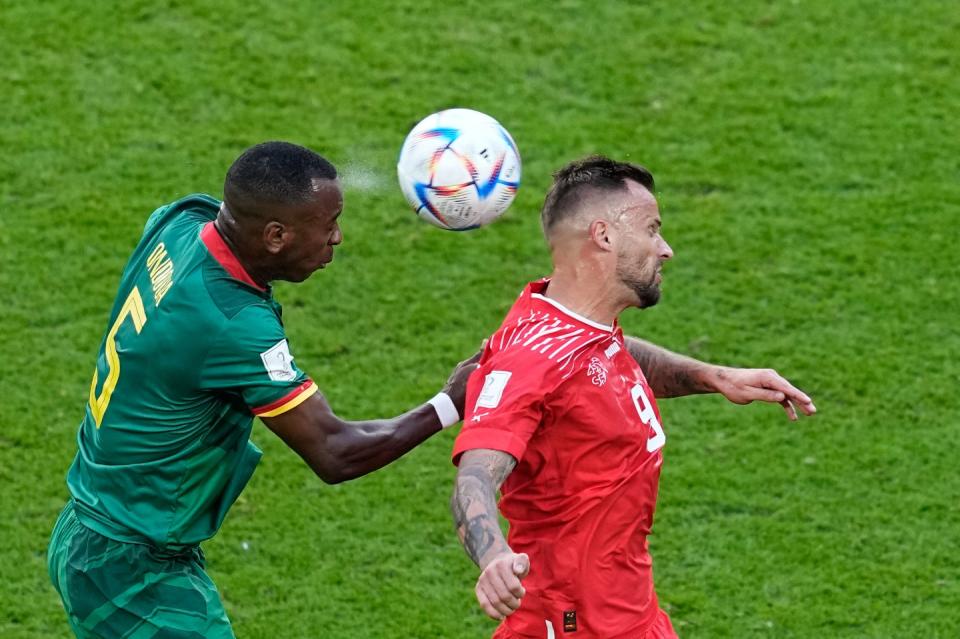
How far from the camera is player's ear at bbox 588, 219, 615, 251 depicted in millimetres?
5160

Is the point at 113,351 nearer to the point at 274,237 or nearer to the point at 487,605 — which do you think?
the point at 274,237

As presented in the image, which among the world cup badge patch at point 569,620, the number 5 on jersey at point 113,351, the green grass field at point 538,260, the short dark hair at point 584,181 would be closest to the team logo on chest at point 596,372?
the short dark hair at point 584,181

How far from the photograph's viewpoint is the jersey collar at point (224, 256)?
5184 mm

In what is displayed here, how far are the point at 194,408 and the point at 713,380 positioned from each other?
6.13 ft

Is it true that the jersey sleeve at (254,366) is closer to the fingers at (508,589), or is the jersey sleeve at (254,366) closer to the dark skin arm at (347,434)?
the dark skin arm at (347,434)

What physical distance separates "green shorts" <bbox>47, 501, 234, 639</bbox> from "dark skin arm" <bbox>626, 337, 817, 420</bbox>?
1816 millimetres

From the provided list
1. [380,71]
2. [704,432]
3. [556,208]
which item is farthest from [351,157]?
[556,208]

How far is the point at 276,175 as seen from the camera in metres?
5.18

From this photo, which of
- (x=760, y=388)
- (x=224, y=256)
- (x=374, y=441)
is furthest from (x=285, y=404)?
(x=760, y=388)

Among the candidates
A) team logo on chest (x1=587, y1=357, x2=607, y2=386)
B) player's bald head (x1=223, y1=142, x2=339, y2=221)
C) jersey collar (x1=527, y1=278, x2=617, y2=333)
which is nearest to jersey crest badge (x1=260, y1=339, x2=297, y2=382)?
player's bald head (x1=223, y1=142, x2=339, y2=221)

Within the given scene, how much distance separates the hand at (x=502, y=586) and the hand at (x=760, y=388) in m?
1.44

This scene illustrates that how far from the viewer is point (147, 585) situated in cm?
521

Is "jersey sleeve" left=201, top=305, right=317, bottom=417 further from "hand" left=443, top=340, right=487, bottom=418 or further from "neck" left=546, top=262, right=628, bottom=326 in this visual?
"neck" left=546, top=262, right=628, bottom=326

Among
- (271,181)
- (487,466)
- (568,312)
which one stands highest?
(271,181)
